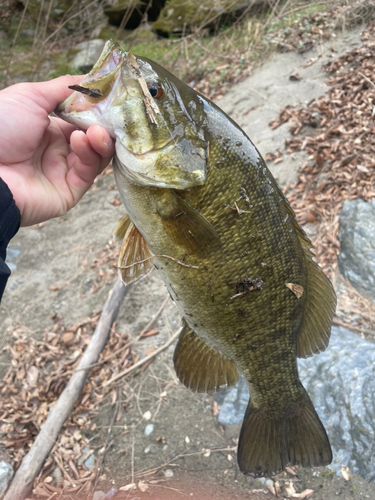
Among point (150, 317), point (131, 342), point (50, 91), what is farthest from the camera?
point (150, 317)

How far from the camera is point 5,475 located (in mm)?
2768

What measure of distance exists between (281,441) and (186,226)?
51.0 inches

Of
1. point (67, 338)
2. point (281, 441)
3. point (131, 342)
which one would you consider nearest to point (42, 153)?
point (281, 441)

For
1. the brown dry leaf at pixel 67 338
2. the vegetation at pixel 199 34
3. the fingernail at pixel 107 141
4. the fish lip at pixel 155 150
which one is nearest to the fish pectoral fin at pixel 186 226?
the fish lip at pixel 155 150

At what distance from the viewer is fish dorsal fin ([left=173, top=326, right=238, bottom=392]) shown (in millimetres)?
1882

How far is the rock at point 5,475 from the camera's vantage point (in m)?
2.73

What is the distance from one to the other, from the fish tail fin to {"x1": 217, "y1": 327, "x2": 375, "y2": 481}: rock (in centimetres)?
79

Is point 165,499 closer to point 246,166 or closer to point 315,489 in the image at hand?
point 315,489

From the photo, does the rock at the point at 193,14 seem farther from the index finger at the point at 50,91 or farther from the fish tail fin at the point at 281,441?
the fish tail fin at the point at 281,441

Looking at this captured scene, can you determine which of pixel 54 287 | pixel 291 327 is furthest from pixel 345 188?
pixel 54 287

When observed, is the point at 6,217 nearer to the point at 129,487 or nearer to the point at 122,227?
the point at 122,227

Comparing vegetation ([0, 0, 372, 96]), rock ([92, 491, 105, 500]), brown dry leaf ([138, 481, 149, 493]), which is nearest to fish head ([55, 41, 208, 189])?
brown dry leaf ([138, 481, 149, 493])

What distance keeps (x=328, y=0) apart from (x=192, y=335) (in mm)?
7579

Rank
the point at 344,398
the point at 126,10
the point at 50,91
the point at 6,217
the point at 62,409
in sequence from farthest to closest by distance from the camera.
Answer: the point at 126,10 < the point at 62,409 < the point at 344,398 < the point at 50,91 < the point at 6,217
